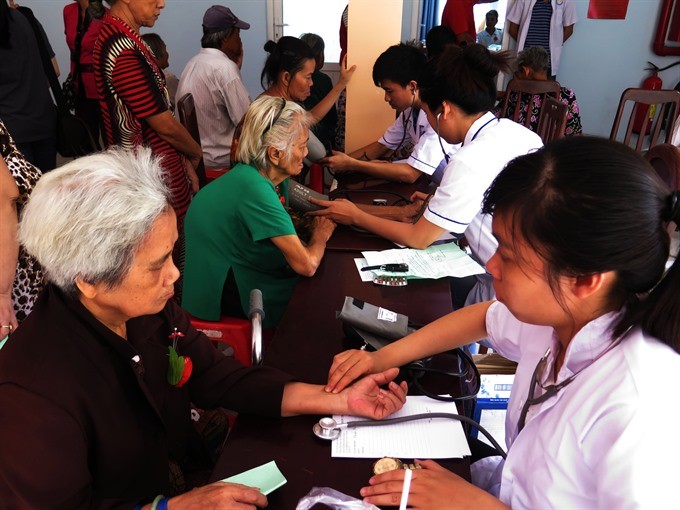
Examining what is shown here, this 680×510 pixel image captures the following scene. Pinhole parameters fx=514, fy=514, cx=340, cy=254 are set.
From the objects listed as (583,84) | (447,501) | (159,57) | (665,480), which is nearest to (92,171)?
(447,501)

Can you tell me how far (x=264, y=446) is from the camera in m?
0.96

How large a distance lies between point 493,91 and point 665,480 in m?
1.52

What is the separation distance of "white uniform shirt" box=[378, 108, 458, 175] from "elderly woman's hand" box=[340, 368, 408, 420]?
1.54 metres

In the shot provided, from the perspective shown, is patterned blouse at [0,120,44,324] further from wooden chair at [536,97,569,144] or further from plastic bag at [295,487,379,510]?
wooden chair at [536,97,569,144]

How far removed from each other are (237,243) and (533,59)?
9.27 ft

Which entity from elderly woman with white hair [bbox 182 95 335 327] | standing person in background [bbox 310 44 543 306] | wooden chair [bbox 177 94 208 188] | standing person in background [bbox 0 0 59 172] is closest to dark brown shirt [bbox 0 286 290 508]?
elderly woman with white hair [bbox 182 95 335 327]

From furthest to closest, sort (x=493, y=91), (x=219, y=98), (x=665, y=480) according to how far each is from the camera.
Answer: (x=219, y=98) → (x=493, y=91) → (x=665, y=480)

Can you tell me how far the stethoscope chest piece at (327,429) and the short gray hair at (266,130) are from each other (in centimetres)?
103

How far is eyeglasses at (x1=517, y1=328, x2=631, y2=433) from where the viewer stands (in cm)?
78

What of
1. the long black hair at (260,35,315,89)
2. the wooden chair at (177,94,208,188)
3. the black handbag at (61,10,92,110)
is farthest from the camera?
the black handbag at (61,10,92,110)

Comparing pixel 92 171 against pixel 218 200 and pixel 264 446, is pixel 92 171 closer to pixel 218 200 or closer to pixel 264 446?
pixel 264 446

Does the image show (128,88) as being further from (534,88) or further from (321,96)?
(534,88)

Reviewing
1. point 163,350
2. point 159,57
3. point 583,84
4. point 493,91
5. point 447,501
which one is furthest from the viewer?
point 583,84

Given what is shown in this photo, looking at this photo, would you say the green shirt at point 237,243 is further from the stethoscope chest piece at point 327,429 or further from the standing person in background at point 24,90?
the standing person in background at point 24,90
